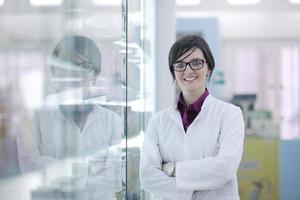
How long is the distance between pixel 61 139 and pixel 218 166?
2.76 ft

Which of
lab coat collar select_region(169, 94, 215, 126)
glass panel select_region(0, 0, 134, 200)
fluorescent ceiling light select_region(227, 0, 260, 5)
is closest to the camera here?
glass panel select_region(0, 0, 134, 200)

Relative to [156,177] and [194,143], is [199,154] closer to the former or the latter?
[194,143]

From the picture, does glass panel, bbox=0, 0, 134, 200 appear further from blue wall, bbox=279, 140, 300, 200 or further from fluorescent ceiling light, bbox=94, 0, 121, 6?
blue wall, bbox=279, 140, 300, 200

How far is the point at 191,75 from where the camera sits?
193 cm

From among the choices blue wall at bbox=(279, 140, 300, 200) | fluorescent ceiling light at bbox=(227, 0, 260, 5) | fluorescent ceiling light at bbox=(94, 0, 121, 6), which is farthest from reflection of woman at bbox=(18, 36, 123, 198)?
fluorescent ceiling light at bbox=(227, 0, 260, 5)

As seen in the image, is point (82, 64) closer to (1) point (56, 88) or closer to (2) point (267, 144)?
(1) point (56, 88)

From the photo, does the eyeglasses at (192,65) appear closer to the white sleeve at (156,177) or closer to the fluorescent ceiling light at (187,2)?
the white sleeve at (156,177)

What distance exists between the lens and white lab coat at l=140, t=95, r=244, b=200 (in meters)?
1.89

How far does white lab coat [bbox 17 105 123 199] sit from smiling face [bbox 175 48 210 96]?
0.33 m

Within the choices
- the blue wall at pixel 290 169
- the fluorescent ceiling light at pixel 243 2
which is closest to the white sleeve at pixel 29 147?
the blue wall at pixel 290 169

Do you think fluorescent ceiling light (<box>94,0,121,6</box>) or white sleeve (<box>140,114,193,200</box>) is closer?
fluorescent ceiling light (<box>94,0,121,6</box>)

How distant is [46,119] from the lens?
3.50ft

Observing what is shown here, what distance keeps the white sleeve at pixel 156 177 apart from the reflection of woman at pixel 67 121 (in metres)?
0.39

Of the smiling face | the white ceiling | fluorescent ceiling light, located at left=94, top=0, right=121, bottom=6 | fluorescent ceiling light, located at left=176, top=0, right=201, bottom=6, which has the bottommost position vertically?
the smiling face
